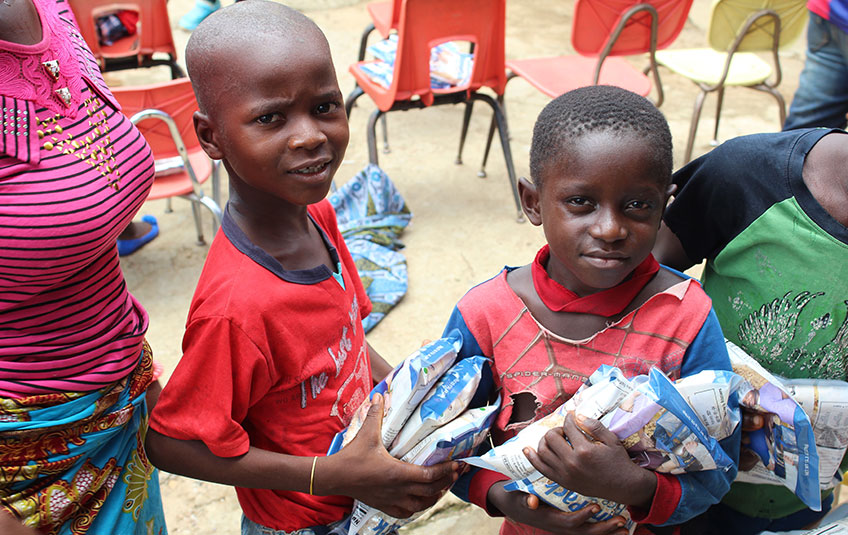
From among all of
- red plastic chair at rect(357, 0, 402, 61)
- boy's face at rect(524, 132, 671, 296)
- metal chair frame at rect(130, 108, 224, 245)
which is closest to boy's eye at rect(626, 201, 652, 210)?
boy's face at rect(524, 132, 671, 296)

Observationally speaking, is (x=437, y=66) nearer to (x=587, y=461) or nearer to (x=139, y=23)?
(x=139, y=23)

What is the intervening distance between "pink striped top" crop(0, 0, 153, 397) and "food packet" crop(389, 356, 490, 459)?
0.59m

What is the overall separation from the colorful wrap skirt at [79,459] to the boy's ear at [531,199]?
2.89 ft

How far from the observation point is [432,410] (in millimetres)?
1234

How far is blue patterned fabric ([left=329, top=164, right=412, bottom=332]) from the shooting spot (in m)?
3.60

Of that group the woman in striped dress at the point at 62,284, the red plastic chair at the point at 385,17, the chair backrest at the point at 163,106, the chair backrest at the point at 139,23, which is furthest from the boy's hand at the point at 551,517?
the chair backrest at the point at 139,23

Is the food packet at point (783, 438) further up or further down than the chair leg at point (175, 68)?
further up

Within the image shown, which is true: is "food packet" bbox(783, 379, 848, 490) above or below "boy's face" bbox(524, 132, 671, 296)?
below

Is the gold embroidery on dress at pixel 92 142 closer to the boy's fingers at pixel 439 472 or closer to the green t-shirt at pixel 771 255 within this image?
the boy's fingers at pixel 439 472

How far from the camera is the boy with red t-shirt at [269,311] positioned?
120 centimetres

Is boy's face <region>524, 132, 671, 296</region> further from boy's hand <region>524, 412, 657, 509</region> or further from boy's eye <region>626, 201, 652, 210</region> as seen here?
boy's hand <region>524, 412, 657, 509</region>

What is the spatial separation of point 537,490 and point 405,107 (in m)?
3.00

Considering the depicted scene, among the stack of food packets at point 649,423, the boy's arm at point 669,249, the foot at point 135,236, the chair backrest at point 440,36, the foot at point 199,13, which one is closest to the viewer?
the stack of food packets at point 649,423

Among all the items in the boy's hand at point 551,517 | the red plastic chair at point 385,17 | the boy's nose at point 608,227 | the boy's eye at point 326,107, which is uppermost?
the boy's eye at point 326,107
